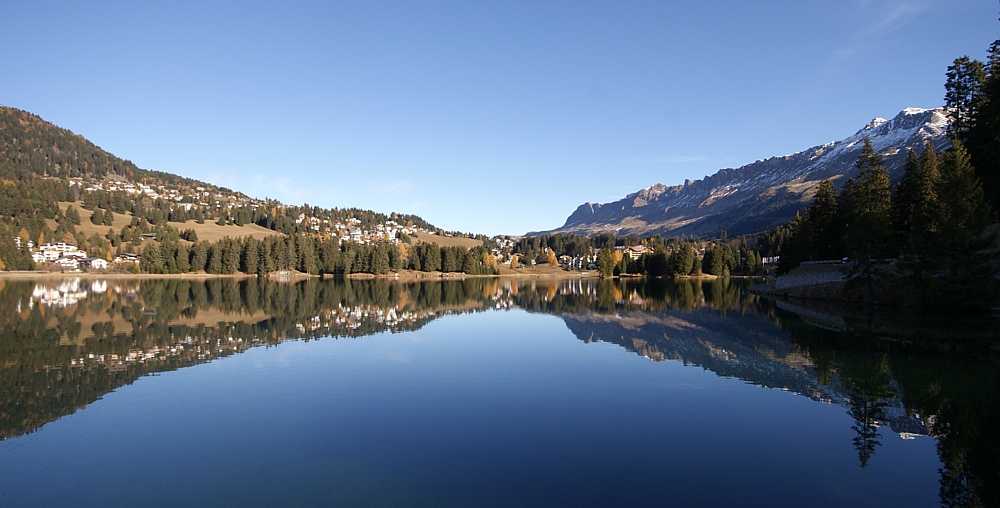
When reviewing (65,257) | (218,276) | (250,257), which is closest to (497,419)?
(250,257)

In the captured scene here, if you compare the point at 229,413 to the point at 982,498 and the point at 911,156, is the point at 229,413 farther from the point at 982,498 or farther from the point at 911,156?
the point at 911,156

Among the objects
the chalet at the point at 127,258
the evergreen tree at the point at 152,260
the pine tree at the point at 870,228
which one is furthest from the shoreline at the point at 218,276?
the pine tree at the point at 870,228

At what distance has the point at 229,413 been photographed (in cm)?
1700

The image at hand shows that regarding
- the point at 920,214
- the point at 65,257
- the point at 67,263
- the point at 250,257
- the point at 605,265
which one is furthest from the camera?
the point at 605,265

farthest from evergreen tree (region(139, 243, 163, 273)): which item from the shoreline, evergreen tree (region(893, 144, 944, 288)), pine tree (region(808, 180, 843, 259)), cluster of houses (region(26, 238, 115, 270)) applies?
evergreen tree (region(893, 144, 944, 288))

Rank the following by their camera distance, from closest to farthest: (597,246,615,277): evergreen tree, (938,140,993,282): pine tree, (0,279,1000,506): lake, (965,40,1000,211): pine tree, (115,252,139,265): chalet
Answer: (0,279,1000,506): lake → (938,140,993,282): pine tree → (965,40,1000,211): pine tree → (115,252,139,265): chalet → (597,246,615,277): evergreen tree

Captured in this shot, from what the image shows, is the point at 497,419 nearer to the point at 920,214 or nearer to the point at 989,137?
the point at 920,214

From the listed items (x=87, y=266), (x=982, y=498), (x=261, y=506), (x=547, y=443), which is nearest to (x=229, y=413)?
(x=261, y=506)

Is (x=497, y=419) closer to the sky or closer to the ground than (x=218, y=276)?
closer to the ground

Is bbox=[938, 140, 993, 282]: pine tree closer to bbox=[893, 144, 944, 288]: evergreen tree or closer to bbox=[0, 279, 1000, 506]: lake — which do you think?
bbox=[893, 144, 944, 288]: evergreen tree

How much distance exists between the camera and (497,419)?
16344mm

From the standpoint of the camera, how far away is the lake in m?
11.3

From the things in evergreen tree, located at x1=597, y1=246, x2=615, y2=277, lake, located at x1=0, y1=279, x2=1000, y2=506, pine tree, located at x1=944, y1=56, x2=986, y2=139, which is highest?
pine tree, located at x1=944, y1=56, x2=986, y2=139

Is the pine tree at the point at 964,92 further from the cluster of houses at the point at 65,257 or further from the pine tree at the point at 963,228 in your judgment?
the cluster of houses at the point at 65,257
